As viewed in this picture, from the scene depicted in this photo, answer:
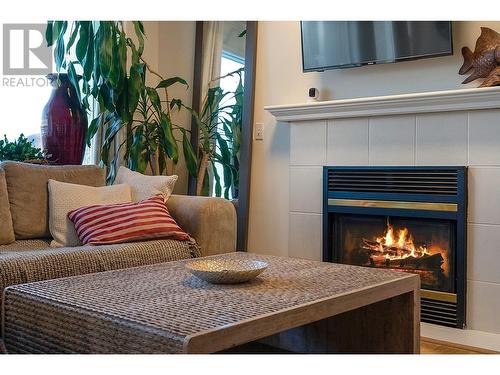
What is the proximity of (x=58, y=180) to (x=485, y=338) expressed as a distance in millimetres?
2231

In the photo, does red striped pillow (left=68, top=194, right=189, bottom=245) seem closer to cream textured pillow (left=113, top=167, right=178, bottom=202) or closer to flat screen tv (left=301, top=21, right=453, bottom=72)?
cream textured pillow (left=113, top=167, right=178, bottom=202)

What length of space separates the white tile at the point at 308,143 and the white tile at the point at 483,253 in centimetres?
94

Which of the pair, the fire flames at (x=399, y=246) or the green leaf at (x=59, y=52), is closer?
the fire flames at (x=399, y=246)

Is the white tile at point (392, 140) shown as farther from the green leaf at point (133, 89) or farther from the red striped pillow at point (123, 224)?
the green leaf at point (133, 89)

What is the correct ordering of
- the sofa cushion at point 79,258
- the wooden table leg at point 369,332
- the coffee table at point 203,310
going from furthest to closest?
the sofa cushion at point 79,258 → the wooden table leg at point 369,332 → the coffee table at point 203,310

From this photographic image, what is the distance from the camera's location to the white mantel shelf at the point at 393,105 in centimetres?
281

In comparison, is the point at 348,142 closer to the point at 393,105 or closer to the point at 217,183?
the point at 393,105

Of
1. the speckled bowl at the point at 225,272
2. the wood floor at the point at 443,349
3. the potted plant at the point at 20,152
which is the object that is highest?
the potted plant at the point at 20,152

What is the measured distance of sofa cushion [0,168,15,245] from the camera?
2.75 meters

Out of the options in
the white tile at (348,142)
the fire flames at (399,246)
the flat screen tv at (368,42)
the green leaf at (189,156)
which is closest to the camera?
the flat screen tv at (368,42)

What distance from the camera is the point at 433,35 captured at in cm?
305

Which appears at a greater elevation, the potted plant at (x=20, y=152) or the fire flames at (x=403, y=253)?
the potted plant at (x=20, y=152)

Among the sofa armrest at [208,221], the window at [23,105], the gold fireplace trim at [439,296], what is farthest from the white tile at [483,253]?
the window at [23,105]
